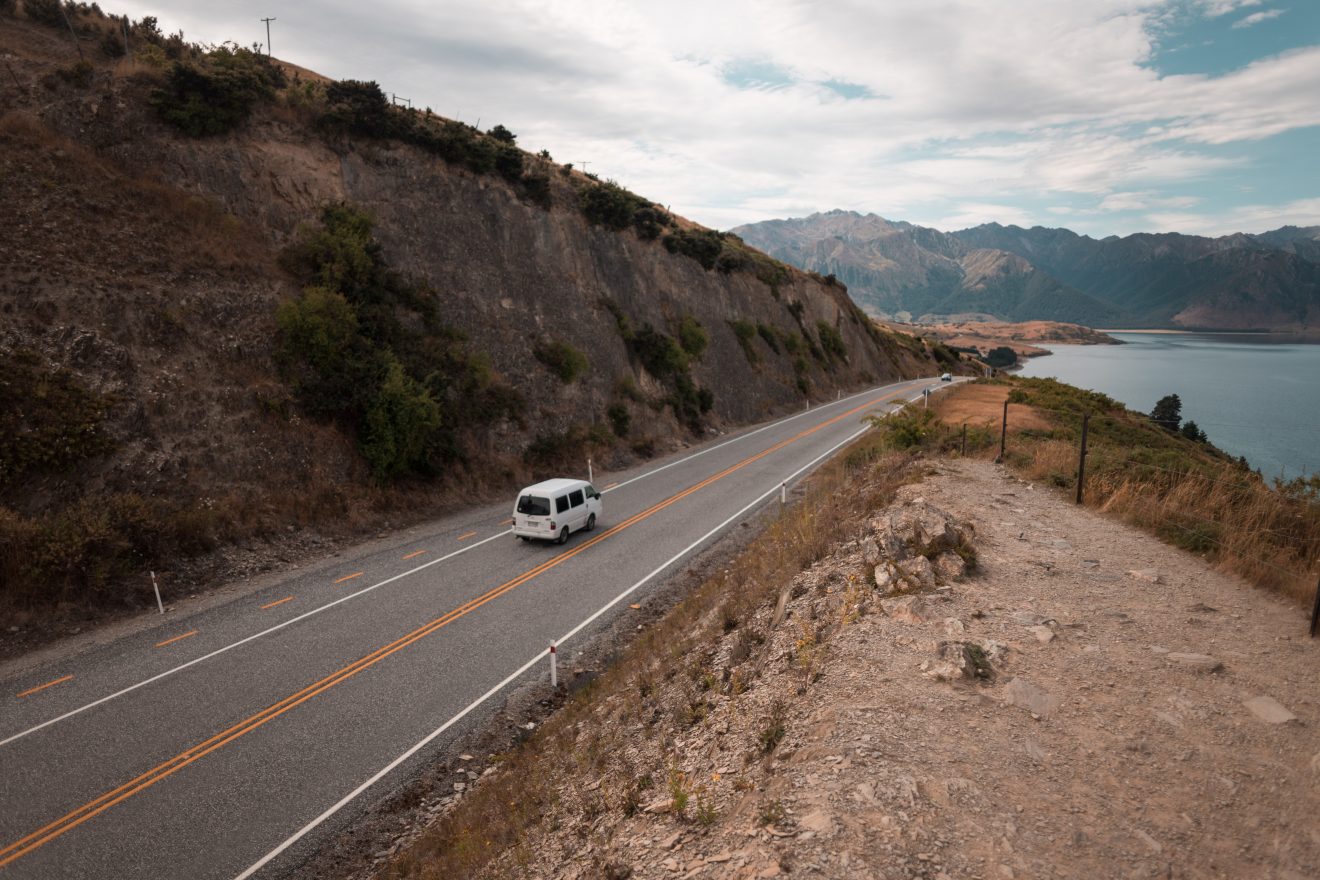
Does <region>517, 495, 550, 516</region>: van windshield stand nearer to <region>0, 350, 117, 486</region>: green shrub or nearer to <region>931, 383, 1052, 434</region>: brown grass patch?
<region>0, 350, 117, 486</region>: green shrub

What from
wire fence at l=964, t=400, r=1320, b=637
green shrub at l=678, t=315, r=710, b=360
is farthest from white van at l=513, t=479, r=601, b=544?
green shrub at l=678, t=315, r=710, b=360

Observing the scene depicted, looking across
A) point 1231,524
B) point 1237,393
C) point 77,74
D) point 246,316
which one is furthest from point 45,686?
point 1237,393

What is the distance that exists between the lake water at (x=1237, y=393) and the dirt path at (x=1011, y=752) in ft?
118

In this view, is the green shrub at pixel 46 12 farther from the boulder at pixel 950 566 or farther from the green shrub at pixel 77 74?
the boulder at pixel 950 566

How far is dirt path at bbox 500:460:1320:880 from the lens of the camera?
214 inches

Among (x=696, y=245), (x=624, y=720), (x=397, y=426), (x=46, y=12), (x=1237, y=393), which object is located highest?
(x=46, y=12)

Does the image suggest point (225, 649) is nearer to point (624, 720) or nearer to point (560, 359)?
point (624, 720)

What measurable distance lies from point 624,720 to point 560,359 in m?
23.5

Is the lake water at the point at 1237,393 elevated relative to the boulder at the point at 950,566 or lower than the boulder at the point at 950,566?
lower

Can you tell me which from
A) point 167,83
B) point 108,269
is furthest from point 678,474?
point 167,83

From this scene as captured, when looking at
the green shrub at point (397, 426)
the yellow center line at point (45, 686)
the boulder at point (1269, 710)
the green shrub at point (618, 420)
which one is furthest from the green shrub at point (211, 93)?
the boulder at point (1269, 710)

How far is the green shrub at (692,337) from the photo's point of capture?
42812 mm

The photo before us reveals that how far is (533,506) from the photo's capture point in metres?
19.4

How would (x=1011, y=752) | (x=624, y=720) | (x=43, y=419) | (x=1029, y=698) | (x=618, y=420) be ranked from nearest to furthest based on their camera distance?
(x=1011, y=752) → (x=1029, y=698) → (x=624, y=720) → (x=43, y=419) → (x=618, y=420)
